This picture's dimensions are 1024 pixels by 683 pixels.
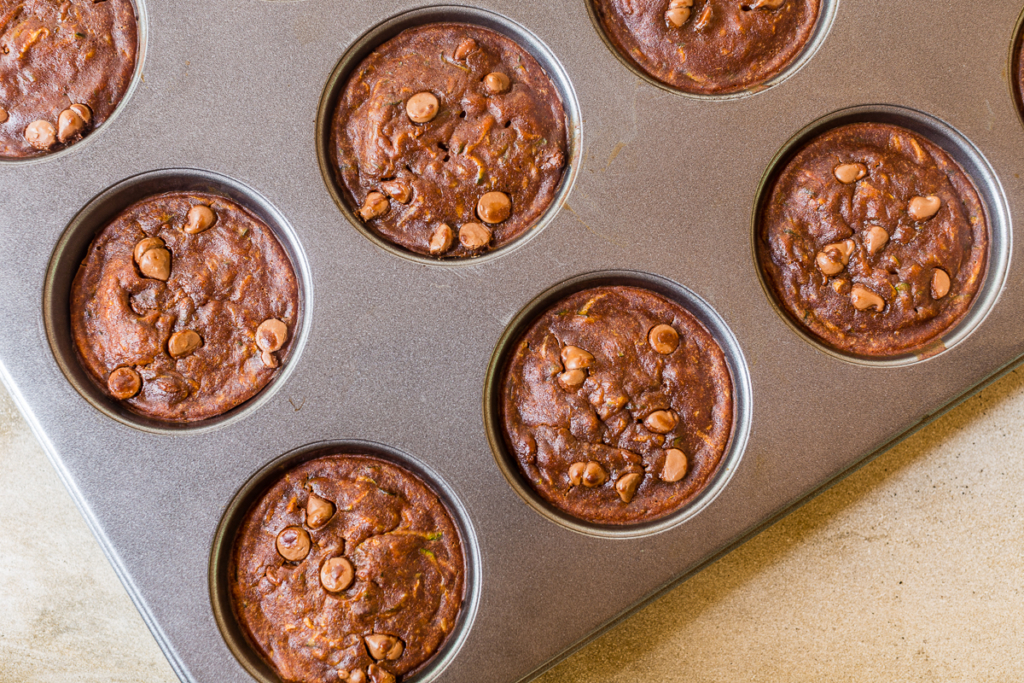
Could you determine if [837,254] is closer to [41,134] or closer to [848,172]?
[848,172]

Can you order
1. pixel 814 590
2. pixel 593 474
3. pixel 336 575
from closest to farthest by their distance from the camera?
pixel 336 575 < pixel 593 474 < pixel 814 590

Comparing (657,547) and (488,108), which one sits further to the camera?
(488,108)

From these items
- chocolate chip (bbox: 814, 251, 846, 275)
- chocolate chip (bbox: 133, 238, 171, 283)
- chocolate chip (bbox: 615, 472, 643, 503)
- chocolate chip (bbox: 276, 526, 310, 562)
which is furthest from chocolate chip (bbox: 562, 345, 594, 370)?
chocolate chip (bbox: 133, 238, 171, 283)

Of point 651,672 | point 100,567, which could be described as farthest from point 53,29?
point 651,672

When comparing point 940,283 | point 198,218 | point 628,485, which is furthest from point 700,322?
point 198,218

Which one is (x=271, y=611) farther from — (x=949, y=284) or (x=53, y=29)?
(x=949, y=284)

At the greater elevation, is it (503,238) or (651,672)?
(503,238)
